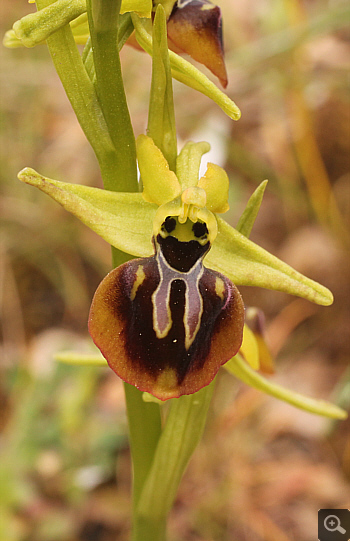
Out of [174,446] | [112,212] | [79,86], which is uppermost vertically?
[79,86]

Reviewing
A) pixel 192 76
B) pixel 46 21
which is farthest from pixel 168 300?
pixel 46 21

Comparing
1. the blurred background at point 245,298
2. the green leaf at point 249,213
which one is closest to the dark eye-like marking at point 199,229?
the green leaf at point 249,213

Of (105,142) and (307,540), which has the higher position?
(105,142)

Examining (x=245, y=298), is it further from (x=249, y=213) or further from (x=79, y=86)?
(x=79, y=86)

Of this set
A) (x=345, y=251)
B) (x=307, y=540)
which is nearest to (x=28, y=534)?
(x=307, y=540)

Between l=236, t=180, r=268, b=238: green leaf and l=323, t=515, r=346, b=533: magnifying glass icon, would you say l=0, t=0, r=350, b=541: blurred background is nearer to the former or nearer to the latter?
l=323, t=515, r=346, b=533: magnifying glass icon

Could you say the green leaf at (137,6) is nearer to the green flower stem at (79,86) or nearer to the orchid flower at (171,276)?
the green flower stem at (79,86)

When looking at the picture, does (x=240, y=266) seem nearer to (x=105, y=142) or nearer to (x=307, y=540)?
(x=105, y=142)
